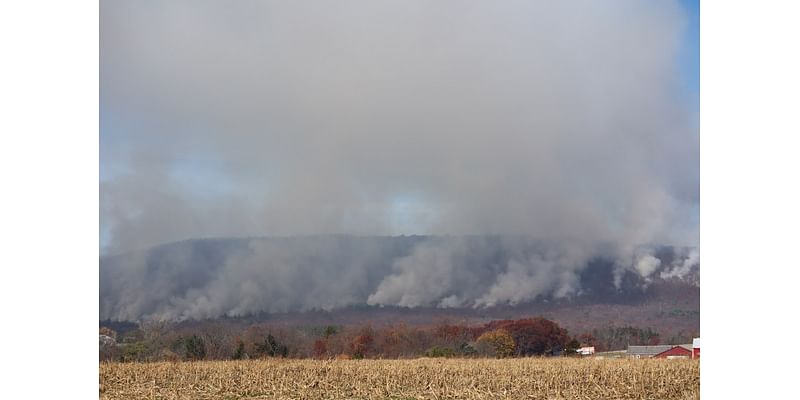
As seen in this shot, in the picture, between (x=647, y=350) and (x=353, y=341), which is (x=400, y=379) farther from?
(x=647, y=350)

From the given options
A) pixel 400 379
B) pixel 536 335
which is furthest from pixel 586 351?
pixel 400 379

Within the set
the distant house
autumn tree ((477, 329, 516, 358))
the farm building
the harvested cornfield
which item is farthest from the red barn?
Answer: autumn tree ((477, 329, 516, 358))

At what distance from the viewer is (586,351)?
51.3ft

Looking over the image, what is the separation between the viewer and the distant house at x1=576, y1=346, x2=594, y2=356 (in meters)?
15.5

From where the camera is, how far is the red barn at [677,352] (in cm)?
1509

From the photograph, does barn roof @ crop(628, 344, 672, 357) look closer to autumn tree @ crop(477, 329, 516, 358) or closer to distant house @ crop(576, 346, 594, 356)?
distant house @ crop(576, 346, 594, 356)

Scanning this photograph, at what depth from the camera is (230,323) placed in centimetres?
1500

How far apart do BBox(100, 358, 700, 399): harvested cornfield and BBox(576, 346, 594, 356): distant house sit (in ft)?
4.44

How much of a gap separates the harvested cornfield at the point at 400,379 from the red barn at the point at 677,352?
3.96 ft

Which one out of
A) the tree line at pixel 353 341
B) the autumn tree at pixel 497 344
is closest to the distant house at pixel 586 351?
the tree line at pixel 353 341

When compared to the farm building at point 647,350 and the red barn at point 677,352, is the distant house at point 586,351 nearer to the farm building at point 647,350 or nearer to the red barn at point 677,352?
the farm building at point 647,350
